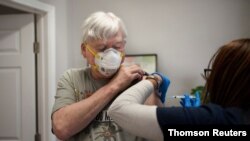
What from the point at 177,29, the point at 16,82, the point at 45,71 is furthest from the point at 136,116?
the point at 177,29

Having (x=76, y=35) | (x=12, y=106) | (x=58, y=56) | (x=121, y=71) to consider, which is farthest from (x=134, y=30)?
(x=121, y=71)

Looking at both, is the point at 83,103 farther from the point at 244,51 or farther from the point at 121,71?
the point at 244,51

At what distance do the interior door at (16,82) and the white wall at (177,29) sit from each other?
0.39m

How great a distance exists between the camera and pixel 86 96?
1061 mm

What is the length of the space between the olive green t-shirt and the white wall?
165cm

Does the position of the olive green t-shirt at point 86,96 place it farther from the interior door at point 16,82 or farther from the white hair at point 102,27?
the interior door at point 16,82

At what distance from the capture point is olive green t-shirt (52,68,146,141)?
0.99 metres

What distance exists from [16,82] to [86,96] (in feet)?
4.97

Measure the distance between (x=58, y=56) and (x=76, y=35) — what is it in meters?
0.45

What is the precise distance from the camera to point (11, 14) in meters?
2.39

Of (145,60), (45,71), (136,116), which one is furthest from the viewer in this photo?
(145,60)

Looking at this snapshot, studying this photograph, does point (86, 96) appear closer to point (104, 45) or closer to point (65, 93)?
point (65, 93)

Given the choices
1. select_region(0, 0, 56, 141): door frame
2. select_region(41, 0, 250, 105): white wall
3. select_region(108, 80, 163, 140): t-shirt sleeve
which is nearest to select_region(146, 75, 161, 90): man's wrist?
select_region(108, 80, 163, 140): t-shirt sleeve

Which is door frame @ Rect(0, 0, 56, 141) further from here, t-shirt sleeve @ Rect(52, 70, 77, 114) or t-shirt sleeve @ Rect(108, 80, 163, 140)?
t-shirt sleeve @ Rect(108, 80, 163, 140)
